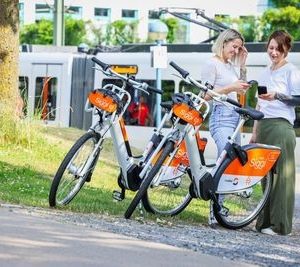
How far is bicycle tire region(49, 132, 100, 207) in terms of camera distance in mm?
9086

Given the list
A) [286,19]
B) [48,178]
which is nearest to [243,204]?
[48,178]

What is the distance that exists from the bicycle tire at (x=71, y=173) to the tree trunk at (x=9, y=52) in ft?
21.2

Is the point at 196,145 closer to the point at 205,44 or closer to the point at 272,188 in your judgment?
the point at 272,188

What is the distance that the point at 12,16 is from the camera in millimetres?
15930

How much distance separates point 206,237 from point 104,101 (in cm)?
174

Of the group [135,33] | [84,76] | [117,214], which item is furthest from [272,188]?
[135,33]

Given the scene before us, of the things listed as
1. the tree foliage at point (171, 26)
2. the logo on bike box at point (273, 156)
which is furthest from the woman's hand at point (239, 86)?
the tree foliage at point (171, 26)

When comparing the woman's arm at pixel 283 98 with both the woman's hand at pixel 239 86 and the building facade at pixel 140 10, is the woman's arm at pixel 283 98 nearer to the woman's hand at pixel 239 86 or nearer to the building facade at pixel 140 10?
the woman's hand at pixel 239 86

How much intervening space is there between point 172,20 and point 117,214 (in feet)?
199

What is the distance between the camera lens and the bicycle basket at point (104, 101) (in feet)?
30.0

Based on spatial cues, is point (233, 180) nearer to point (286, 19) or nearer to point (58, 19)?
point (58, 19)

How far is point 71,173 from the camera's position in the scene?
9.22 m

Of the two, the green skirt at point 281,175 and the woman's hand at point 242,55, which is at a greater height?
the woman's hand at point 242,55

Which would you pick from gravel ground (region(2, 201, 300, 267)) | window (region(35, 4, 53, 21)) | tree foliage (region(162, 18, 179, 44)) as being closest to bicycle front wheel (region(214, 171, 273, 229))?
gravel ground (region(2, 201, 300, 267))
